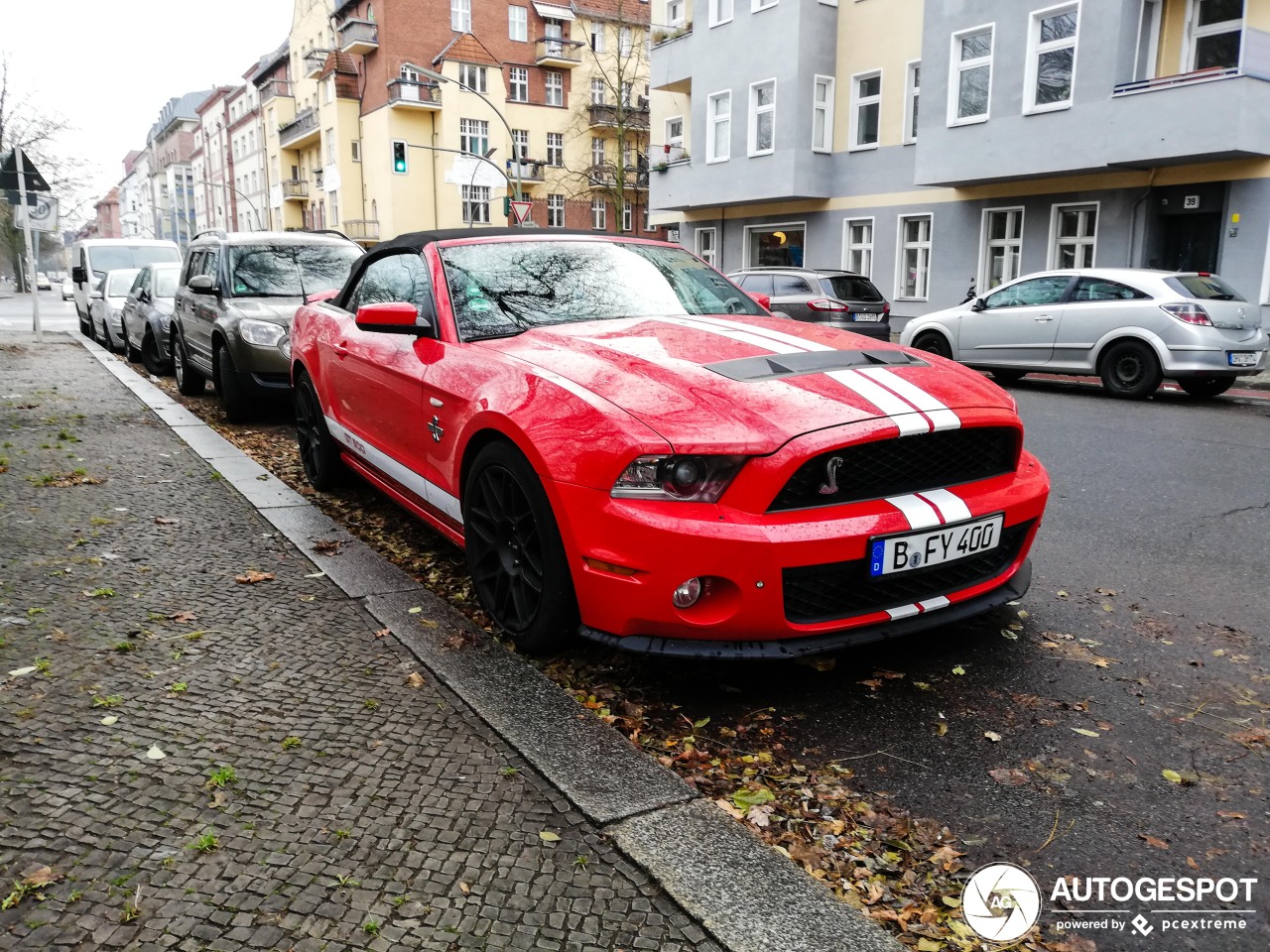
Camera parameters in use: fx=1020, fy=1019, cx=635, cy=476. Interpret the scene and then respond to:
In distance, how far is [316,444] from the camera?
21.7 ft

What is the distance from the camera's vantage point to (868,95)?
85.3ft

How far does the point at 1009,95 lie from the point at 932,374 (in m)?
19.2

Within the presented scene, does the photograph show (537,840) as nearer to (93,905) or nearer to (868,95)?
(93,905)

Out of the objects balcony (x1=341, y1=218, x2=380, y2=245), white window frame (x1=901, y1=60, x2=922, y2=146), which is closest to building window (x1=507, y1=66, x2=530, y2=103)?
balcony (x1=341, y1=218, x2=380, y2=245)

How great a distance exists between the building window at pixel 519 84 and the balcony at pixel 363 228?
413 inches

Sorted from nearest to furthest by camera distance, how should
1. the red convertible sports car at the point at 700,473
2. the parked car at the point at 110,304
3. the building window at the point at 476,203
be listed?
the red convertible sports car at the point at 700,473 < the parked car at the point at 110,304 < the building window at the point at 476,203

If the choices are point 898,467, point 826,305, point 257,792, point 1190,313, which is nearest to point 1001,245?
point 826,305

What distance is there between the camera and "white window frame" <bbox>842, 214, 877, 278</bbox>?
84.3 ft

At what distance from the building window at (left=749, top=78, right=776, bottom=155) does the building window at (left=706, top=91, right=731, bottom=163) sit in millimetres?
1113

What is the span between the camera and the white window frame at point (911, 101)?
2450cm

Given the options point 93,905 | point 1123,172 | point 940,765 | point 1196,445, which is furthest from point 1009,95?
point 93,905

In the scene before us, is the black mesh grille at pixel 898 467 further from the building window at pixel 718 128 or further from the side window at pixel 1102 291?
the building window at pixel 718 128

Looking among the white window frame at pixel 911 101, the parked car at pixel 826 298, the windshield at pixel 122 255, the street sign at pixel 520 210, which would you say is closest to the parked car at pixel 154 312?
the windshield at pixel 122 255

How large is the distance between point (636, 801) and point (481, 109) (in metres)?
58.4
